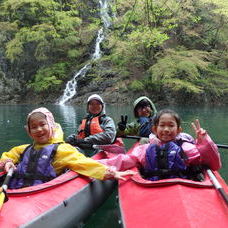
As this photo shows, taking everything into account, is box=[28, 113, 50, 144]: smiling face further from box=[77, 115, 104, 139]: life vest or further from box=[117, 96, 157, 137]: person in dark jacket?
box=[117, 96, 157, 137]: person in dark jacket

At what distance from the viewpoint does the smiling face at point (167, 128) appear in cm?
308

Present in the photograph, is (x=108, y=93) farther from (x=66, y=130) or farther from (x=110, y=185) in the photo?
(x=110, y=185)

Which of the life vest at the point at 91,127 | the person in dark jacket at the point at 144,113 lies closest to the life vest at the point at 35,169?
the life vest at the point at 91,127

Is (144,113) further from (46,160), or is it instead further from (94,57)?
(94,57)

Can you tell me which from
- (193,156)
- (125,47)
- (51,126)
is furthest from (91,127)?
(125,47)

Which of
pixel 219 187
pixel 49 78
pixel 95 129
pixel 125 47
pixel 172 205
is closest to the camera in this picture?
pixel 172 205

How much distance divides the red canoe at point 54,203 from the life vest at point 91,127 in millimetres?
1775

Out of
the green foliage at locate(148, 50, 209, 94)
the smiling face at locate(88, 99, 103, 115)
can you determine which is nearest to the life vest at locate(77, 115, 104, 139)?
the smiling face at locate(88, 99, 103, 115)

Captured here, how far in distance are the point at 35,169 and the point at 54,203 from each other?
53cm

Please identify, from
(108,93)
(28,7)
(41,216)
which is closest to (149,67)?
(108,93)

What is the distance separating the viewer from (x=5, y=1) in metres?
21.3

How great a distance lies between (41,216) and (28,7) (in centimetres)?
2201

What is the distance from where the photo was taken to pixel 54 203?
8.43 ft

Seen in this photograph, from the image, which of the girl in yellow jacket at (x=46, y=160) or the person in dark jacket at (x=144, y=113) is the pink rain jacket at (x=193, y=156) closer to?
the girl in yellow jacket at (x=46, y=160)
